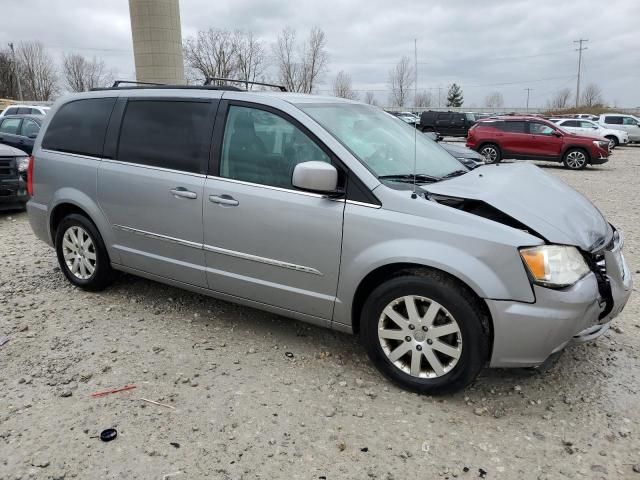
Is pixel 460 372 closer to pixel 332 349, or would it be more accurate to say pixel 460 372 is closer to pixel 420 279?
pixel 420 279

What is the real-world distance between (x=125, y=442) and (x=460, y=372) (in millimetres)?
1811

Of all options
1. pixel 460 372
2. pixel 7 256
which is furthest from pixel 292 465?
pixel 7 256

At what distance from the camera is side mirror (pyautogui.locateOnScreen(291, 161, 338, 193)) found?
299cm

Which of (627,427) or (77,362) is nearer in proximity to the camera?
(627,427)

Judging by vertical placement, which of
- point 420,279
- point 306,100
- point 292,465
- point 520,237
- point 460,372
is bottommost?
point 292,465

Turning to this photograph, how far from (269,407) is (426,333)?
985 millimetres

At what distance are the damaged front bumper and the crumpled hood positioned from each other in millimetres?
226

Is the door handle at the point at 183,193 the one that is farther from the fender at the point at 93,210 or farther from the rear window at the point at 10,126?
the rear window at the point at 10,126

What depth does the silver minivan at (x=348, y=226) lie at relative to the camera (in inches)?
109

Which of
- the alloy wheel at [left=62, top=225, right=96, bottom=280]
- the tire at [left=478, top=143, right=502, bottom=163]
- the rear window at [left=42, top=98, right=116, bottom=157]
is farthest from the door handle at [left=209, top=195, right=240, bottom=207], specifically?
the tire at [left=478, top=143, right=502, bottom=163]

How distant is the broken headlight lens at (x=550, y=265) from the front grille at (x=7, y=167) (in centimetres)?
774

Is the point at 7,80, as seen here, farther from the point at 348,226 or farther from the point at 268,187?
the point at 348,226

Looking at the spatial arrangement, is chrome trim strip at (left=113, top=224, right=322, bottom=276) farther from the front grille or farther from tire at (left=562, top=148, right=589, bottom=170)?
tire at (left=562, top=148, right=589, bottom=170)

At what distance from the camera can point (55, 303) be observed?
4438 mm
